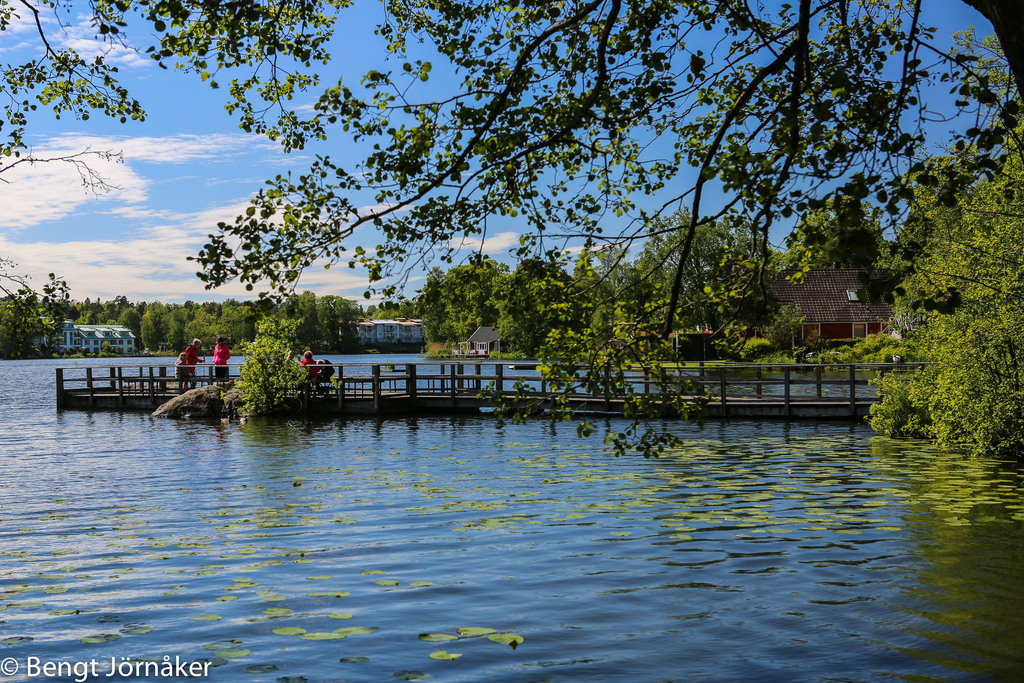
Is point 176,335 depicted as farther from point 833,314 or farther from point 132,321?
point 833,314

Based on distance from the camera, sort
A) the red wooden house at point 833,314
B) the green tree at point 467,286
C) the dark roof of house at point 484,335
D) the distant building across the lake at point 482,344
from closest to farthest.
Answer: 1. the green tree at point 467,286
2. the red wooden house at point 833,314
3. the distant building across the lake at point 482,344
4. the dark roof of house at point 484,335

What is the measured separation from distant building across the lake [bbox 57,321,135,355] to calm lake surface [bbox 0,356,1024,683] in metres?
173

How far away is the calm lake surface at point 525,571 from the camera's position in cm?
541

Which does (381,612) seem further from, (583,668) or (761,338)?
(761,338)

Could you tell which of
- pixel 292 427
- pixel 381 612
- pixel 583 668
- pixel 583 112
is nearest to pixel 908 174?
pixel 583 112

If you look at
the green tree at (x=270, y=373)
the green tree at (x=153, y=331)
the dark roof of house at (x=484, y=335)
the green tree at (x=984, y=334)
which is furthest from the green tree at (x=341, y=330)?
the green tree at (x=984, y=334)

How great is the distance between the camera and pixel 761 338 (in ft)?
200

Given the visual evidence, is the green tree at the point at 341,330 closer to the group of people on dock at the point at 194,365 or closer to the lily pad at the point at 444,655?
the group of people on dock at the point at 194,365

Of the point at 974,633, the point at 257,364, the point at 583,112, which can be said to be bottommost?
the point at 974,633

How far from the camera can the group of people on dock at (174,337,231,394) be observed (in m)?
27.4

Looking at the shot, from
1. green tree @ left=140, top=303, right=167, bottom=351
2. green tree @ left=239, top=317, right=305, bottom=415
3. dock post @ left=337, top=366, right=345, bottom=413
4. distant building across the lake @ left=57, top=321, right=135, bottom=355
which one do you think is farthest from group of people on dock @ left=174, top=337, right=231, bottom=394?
green tree @ left=140, top=303, right=167, bottom=351

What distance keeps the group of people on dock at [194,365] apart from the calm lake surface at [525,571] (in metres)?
12.8

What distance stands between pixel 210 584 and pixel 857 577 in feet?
18.1

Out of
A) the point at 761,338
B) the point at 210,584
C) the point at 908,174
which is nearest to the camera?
the point at 908,174
